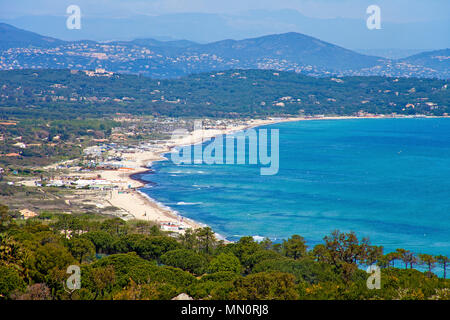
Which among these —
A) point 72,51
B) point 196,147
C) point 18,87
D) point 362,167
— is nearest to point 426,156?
point 362,167

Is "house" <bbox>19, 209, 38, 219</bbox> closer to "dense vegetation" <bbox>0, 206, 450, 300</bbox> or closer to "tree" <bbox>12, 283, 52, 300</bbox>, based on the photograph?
"dense vegetation" <bbox>0, 206, 450, 300</bbox>

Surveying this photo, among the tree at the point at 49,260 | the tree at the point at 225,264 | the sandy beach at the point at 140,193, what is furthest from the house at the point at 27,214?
the tree at the point at 225,264

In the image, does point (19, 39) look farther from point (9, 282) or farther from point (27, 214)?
point (9, 282)

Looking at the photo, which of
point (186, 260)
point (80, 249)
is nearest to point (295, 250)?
point (186, 260)

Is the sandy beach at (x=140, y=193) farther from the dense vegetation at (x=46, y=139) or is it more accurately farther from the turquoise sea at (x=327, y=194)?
the dense vegetation at (x=46, y=139)

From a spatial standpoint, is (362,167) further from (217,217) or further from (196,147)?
(217,217)
